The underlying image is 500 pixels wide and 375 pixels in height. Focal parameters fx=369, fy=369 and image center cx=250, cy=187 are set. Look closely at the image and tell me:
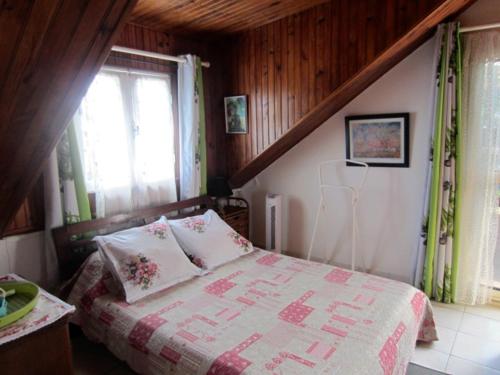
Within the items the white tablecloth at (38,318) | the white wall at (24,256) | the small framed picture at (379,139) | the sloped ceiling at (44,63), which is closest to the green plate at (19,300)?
the white tablecloth at (38,318)

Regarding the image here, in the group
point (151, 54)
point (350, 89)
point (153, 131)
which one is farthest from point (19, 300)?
point (350, 89)

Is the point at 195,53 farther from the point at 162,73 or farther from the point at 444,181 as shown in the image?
the point at 444,181

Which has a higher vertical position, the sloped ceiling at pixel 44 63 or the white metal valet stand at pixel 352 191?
the sloped ceiling at pixel 44 63

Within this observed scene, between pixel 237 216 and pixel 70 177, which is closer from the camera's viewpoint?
pixel 70 177

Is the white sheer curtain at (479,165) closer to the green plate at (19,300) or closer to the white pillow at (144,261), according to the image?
the white pillow at (144,261)

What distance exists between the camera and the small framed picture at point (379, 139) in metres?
3.23

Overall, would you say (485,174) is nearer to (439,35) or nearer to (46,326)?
(439,35)

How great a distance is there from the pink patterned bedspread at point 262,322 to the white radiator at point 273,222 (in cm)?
119

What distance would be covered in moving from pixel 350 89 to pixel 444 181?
1053mm

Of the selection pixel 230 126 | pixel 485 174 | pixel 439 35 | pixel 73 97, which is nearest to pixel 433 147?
pixel 485 174

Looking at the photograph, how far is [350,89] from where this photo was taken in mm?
3047

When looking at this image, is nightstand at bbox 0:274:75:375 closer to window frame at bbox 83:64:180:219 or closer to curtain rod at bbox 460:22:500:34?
window frame at bbox 83:64:180:219

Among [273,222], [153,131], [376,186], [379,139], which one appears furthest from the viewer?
[273,222]

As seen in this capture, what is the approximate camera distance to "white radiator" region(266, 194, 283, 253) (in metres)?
3.90
